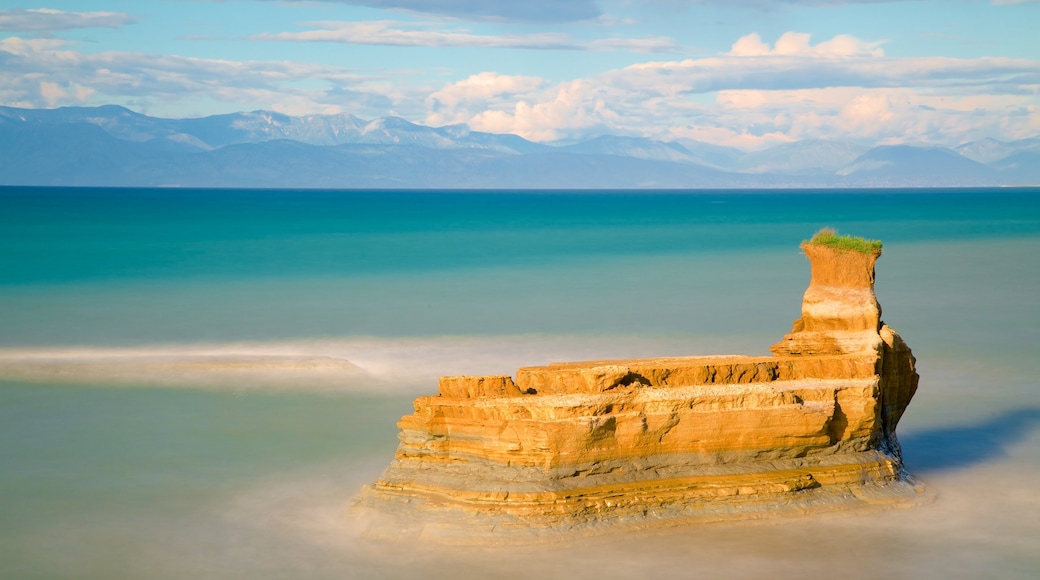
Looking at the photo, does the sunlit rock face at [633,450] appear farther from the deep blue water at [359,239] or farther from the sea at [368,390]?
the deep blue water at [359,239]

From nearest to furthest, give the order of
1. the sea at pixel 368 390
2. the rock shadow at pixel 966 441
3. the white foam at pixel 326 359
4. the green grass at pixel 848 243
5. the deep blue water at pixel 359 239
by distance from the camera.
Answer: the sea at pixel 368 390
the green grass at pixel 848 243
the rock shadow at pixel 966 441
the white foam at pixel 326 359
the deep blue water at pixel 359 239

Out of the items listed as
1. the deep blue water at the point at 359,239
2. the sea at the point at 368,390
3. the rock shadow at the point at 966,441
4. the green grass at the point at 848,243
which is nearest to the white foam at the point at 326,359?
the sea at the point at 368,390

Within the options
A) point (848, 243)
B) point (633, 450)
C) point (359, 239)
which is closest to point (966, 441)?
point (848, 243)

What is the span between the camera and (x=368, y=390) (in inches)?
880

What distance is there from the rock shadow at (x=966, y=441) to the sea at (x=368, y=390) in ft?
0.22

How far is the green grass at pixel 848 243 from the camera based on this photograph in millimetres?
15633

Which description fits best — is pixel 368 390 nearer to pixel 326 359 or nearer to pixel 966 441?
pixel 326 359

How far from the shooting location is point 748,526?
1334cm

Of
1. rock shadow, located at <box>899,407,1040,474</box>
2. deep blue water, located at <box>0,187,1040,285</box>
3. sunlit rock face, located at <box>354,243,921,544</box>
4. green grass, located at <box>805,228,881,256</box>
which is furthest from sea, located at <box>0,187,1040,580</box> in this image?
green grass, located at <box>805,228,881,256</box>

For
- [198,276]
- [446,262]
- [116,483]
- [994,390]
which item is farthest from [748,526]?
[446,262]

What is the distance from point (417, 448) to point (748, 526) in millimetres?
3679

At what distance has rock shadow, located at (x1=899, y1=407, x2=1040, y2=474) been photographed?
55.5 ft

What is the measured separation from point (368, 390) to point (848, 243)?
9.88 meters

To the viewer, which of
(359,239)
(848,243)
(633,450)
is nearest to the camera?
(633,450)
